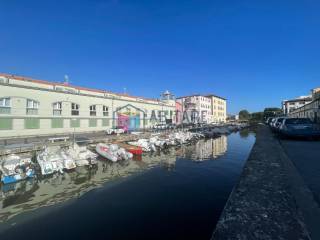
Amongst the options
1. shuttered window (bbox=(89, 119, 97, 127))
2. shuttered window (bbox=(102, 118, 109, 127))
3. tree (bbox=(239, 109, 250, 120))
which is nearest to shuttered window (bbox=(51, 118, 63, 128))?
shuttered window (bbox=(89, 119, 97, 127))

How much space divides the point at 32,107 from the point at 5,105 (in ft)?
9.64

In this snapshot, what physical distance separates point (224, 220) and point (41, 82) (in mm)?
35254

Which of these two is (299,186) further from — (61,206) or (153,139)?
(153,139)

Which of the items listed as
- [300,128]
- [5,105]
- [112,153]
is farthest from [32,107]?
[300,128]

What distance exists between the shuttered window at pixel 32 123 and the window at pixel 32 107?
854 millimetres

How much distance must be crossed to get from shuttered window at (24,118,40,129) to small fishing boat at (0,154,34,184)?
11.6m

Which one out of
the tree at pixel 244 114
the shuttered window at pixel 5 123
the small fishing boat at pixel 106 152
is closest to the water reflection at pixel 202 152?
the small fishing boat at pixel 106 152

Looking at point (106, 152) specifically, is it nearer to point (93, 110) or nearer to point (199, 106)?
point (93, 110)

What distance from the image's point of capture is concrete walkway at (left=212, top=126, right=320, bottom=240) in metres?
2.21

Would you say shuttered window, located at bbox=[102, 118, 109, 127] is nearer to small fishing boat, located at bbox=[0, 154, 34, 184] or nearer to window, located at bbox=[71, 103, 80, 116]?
window, located at bbox=[71, 103, 80, 116]

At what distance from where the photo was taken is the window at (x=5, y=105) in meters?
21.5

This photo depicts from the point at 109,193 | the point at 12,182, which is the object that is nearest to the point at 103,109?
the point at 12,182

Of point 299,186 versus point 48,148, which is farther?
point 48,148

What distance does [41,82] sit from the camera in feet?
101
